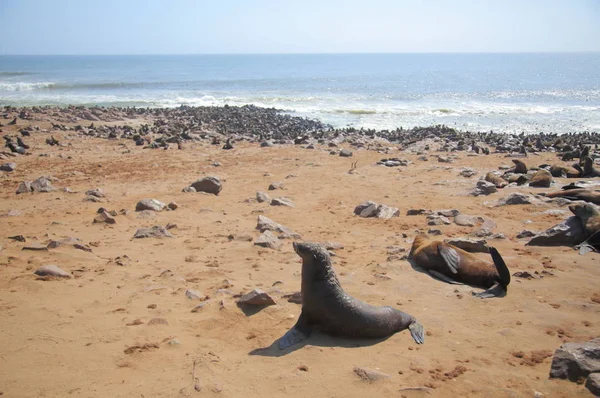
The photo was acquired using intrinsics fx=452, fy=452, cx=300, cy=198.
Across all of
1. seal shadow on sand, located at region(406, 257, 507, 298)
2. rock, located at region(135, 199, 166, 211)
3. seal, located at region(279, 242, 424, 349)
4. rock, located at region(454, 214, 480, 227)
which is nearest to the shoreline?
rock, located at region(135, 199, 166, 211)

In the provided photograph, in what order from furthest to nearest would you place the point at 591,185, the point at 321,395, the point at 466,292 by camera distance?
1. the point at 591,185
2. the point at 466,292
3. the point at 321,395

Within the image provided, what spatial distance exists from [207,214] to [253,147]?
9.39 metres

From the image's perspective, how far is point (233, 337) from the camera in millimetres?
4301

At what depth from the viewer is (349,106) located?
3522cm

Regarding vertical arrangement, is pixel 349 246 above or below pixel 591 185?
below

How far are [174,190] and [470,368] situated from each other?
27.4ft

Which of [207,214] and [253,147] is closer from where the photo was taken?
Result: [207,214]

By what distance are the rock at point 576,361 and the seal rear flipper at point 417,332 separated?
1.10m

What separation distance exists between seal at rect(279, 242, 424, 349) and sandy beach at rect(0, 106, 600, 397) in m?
0.12

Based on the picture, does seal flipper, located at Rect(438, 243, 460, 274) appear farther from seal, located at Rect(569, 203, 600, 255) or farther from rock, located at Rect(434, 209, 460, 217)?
rock, located at Rect(434, 209, 460, 217)

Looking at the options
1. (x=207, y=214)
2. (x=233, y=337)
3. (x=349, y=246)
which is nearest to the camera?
(x=233, y=337)

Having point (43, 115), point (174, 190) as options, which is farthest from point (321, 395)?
point (43, 115)

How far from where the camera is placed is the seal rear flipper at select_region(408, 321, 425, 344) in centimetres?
433

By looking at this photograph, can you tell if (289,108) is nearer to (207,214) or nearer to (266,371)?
(207,214)
